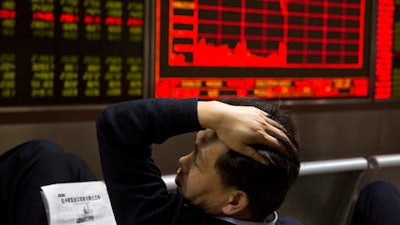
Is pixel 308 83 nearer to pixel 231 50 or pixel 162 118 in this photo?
pixel 231 50

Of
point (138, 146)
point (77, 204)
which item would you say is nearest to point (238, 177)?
point (138, 146)

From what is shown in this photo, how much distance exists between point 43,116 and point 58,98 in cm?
5

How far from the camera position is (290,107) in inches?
69.0

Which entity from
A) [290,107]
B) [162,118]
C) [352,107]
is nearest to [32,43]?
[162,118]

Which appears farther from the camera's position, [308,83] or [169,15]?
[308,83]

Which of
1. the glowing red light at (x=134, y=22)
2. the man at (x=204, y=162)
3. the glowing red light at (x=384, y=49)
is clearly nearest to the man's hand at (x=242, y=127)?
the man at (x=204, y=162)

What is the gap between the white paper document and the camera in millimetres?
1240

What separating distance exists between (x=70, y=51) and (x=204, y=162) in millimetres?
568

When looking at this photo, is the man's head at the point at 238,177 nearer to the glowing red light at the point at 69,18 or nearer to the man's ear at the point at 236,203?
the man's ear at the point at 236,203

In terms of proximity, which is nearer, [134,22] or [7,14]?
[7,14]

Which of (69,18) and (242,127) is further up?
(69,18)

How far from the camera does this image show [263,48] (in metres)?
1.68

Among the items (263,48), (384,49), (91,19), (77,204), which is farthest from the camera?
(384,49)

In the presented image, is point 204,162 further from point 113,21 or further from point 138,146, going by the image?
point 113,21
